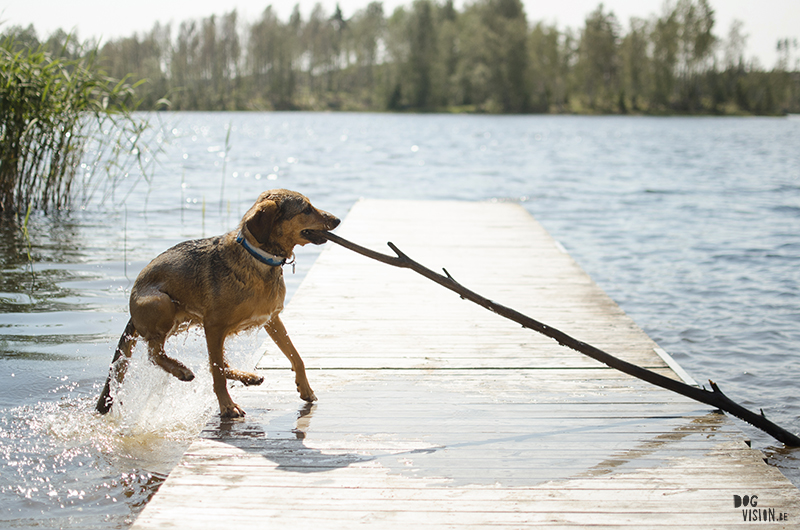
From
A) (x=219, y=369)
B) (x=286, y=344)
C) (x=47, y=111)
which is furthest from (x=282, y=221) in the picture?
(x=47, y=111)

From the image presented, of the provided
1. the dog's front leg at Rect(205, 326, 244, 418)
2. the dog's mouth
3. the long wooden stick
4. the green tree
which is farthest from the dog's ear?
the green tree

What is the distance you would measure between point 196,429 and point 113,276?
4542mm

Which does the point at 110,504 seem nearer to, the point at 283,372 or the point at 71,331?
the point at 283,372

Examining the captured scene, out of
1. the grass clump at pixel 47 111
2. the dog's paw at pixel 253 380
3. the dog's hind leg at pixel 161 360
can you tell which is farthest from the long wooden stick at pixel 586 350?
the grass clump at pixel 47 111

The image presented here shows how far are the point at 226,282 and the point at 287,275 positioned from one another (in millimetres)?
5167

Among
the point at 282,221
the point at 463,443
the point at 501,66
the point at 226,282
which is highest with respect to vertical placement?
the point at 501,66

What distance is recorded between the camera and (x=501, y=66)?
69625mm

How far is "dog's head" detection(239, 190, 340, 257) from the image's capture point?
3.17 metres

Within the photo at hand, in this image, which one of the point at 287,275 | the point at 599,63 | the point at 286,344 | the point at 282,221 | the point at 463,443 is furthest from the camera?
the point at 599,63

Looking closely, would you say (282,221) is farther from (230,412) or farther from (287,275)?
(287,275)

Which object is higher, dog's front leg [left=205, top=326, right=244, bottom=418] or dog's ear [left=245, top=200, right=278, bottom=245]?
dog's ear [left=245, top=200, right=278, bottom=245]

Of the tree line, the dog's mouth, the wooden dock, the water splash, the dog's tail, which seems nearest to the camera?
the wooden dock

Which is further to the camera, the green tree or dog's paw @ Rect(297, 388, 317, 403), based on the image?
the green tree

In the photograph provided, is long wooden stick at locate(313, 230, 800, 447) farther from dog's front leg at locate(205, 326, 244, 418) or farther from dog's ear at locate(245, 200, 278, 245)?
dog's front leg at locate(205, 326, 244, 418)
